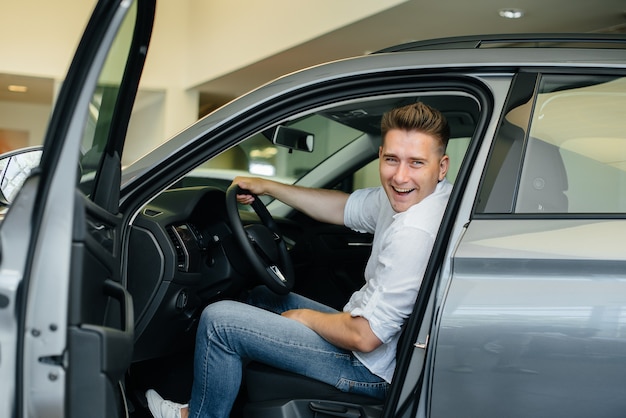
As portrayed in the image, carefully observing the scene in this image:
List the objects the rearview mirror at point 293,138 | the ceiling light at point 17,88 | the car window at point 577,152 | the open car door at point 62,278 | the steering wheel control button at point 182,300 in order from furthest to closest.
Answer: the ceiling light at point 17,88 < the rearview mirror at point 293,138 < the steering wheel control button at point 182,300 < the car window at point 577,152 < the open car door at point 62,278

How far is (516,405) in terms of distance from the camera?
5.41ft

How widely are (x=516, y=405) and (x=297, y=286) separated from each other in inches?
58.7

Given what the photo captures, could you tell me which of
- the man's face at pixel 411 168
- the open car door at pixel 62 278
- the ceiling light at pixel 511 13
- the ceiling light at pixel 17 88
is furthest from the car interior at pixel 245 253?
the ceiling light at pixel 17 88

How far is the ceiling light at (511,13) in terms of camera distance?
6471mm

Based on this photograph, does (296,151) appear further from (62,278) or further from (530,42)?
(62,278)

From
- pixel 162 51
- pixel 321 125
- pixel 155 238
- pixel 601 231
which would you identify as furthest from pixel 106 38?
pixel 162 51

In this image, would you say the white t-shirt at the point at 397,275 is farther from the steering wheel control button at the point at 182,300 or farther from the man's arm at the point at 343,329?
the steering wheel control button at the point at 182,300

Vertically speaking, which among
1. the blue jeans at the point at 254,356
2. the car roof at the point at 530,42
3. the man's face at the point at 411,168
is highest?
the car roof at the point at 530,42

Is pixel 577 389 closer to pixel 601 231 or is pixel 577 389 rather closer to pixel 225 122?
pixel 601 231

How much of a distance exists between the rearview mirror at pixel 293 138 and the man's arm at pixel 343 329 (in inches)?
24.6

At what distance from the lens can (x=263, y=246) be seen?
251 cm

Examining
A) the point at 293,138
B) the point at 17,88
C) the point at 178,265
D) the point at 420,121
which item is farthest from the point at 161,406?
the point at 17,88

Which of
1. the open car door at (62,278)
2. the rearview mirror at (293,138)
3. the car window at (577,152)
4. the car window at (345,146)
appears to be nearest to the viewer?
the open car door at (62,278)

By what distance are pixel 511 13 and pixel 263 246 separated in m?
4.74
